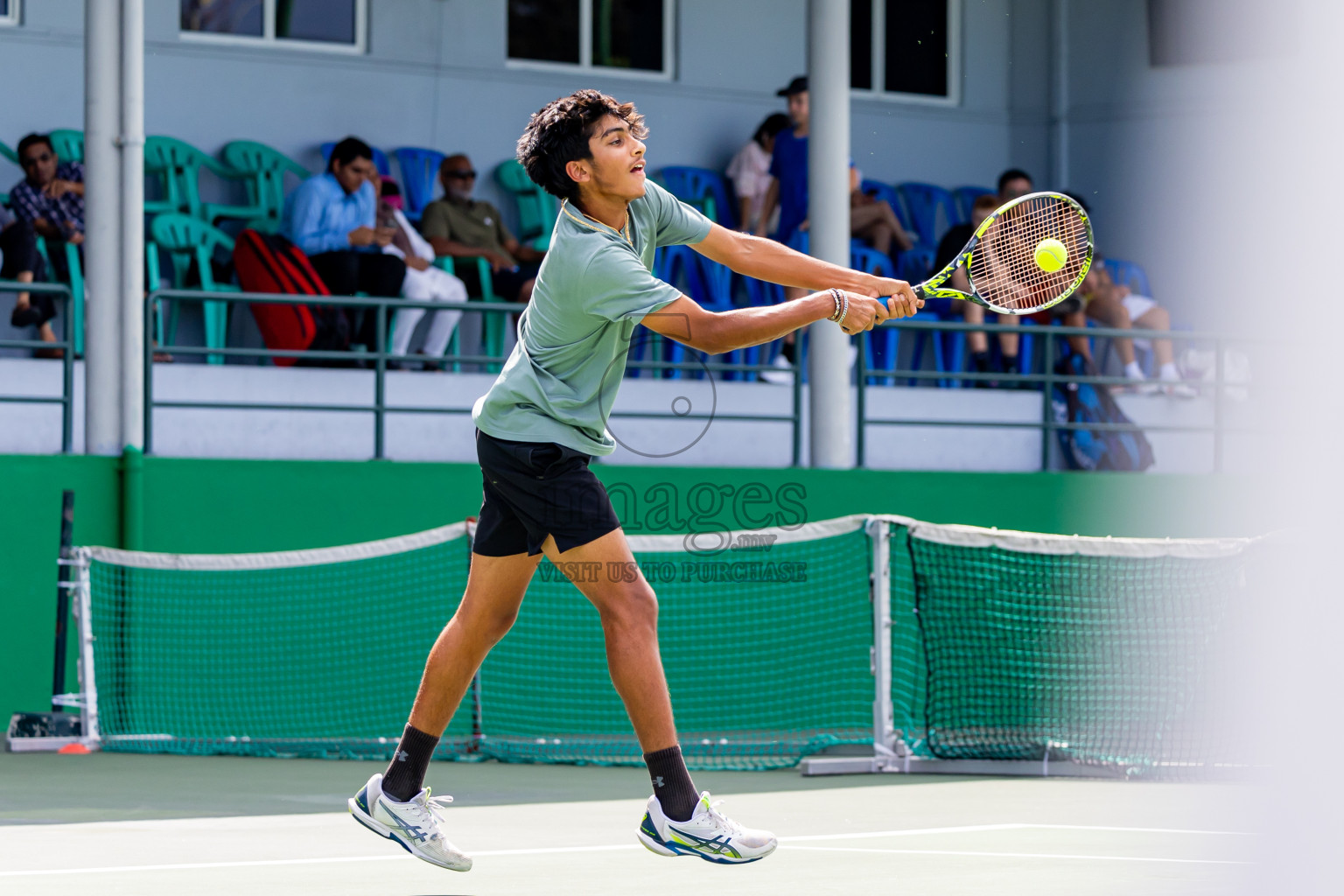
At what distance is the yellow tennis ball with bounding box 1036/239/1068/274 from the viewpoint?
5.74 metres

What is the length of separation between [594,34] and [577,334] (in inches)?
429

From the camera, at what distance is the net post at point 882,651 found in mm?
8508

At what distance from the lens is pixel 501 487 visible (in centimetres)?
485

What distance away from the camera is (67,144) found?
40.9 ft

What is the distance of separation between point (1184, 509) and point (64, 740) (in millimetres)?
7279

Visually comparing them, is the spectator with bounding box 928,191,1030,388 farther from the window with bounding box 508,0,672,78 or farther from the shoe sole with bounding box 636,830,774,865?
the shoe sole with bounding box 636,830,774,865

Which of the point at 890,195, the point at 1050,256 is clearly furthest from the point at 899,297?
the point at 890,195

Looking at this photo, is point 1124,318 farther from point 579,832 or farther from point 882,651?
point 579,832

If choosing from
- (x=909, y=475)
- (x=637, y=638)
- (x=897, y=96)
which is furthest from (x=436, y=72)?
(x=637, y=638)

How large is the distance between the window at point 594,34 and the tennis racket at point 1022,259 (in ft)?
30.3

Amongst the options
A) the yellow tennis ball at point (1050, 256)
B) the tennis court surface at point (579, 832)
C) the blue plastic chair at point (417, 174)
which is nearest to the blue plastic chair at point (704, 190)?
the blue plastic chair at point (417, 174)

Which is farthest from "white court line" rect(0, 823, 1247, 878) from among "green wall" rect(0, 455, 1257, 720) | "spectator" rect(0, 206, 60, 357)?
"spectator" rect(0, 206, 60, 357)

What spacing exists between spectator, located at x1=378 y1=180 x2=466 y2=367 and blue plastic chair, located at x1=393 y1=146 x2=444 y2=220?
869 millimetres

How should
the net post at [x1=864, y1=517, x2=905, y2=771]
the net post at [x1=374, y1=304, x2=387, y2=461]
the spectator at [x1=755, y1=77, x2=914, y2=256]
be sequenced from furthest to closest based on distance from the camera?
1. the spectator at [x1=755, y1=77, x2=914, y2=256]
2. the net post at [x1=374, y1=304, x2=387, y2=461]
3. the net post at [x1=864, y1=517, x2=905, y2=771]
